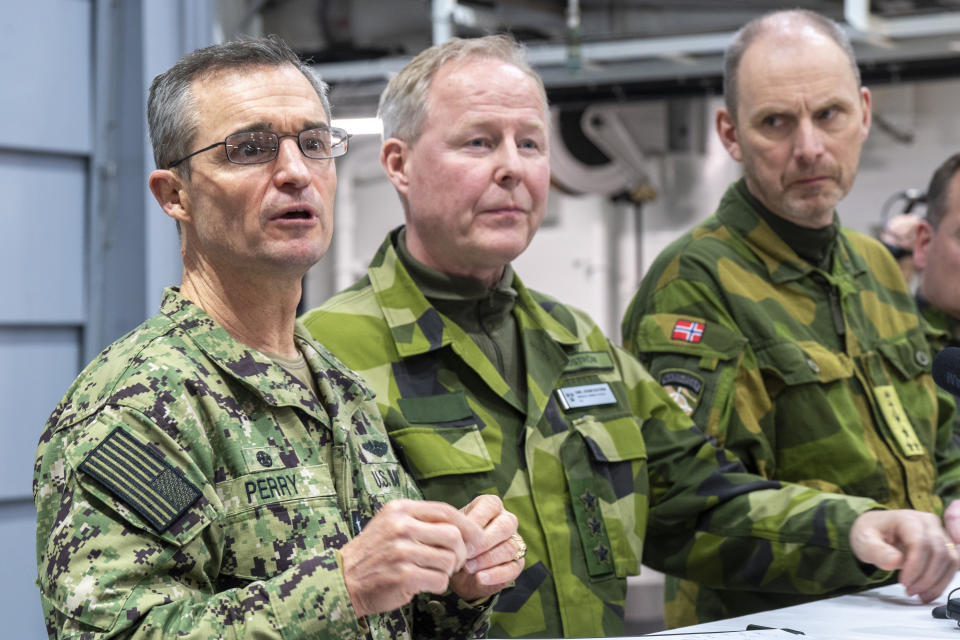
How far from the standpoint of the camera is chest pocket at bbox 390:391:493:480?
1.75m

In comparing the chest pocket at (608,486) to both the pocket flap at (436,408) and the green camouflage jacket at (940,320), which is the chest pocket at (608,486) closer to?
the pocket flap at (436,408)

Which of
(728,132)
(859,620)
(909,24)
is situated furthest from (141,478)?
(909,24)

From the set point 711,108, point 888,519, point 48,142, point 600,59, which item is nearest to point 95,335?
point 48,142

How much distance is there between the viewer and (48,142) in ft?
9.12

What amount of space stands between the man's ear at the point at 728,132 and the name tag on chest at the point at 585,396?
68 cm

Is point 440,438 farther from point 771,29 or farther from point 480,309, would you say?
point 771,29

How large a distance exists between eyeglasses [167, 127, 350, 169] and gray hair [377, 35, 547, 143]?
53 centimetres

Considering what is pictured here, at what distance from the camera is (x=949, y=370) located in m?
1.54

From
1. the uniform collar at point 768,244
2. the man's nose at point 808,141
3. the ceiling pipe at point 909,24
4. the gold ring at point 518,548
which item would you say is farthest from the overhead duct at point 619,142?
the gold ring at point 518,548

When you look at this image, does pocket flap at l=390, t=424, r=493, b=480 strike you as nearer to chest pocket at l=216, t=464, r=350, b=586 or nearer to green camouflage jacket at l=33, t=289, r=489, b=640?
green camouflage jacket at l=33, t=289, r=489, b=640

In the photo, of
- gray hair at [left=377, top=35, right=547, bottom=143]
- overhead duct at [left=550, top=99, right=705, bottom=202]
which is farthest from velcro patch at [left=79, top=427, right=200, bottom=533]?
overhead duct at [left=550, top=99, right=705, bottom=202]

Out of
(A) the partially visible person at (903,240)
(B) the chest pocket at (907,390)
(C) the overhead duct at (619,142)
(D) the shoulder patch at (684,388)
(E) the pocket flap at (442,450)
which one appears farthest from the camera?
(C) the overhead duct at (619,142)

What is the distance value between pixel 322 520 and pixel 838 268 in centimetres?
142

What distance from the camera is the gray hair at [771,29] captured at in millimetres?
2307
